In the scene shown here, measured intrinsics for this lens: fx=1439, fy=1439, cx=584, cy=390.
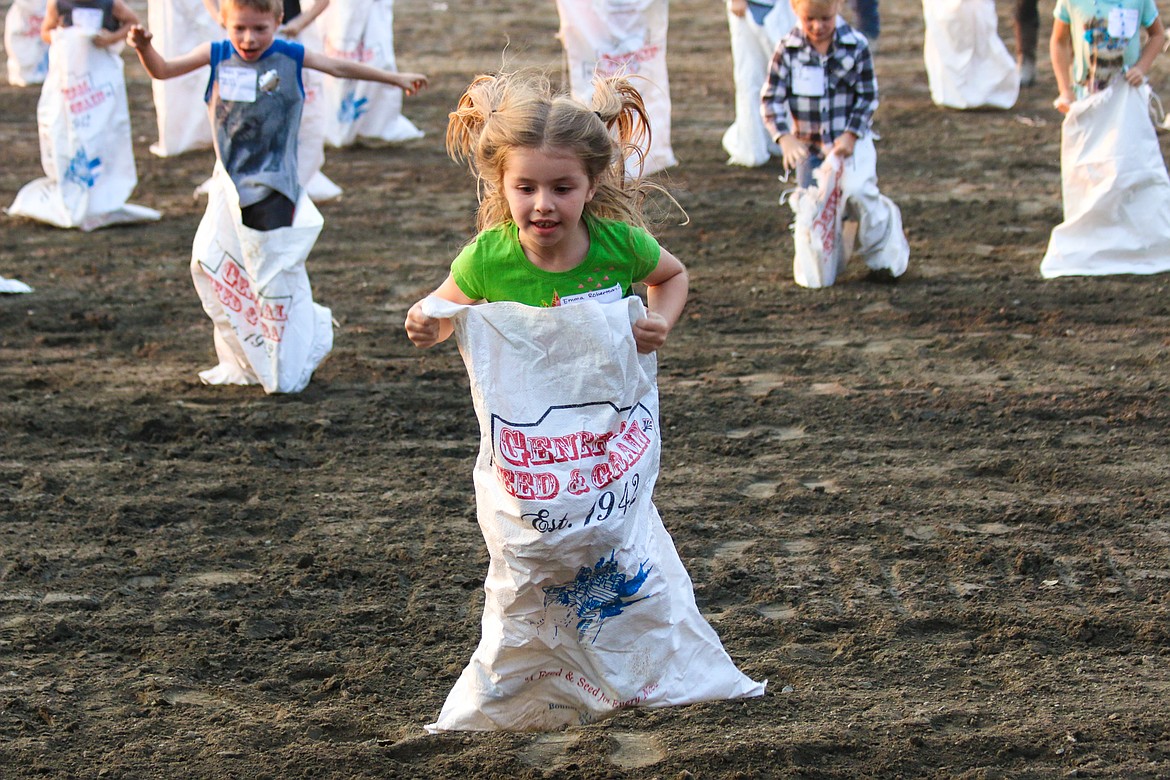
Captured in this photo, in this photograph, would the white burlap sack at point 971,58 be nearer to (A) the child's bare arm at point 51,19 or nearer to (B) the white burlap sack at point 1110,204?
(B) the white burlap sack at point 1110,204

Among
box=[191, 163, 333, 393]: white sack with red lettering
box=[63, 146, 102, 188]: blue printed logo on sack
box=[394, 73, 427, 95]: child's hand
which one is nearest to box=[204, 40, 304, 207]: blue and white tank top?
box=[191, 163, 333, 393]: white sack with red lettering

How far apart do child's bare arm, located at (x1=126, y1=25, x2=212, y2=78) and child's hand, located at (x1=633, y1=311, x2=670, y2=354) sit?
3055 mm

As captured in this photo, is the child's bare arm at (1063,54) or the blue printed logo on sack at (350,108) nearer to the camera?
the child's bare arm at (1063,54)

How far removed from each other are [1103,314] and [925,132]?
15.0 ft

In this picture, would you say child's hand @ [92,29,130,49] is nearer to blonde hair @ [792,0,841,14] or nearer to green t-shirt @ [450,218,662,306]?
blonde hair @ [792,0,841,14]

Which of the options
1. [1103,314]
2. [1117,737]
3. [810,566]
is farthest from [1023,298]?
[1117,737]

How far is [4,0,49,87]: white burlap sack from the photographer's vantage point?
544 inches

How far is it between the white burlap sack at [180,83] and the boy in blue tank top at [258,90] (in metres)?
4.98

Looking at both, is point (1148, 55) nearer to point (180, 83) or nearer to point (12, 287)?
point (12, 287)

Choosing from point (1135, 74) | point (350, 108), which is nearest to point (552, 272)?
point (1135, 74)

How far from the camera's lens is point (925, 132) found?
10977mm

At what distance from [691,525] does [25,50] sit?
11.5 meters

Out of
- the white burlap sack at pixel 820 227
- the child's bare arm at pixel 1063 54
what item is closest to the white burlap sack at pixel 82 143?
the white burlap sack at pixel 820 227

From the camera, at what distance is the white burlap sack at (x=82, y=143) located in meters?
8.50
